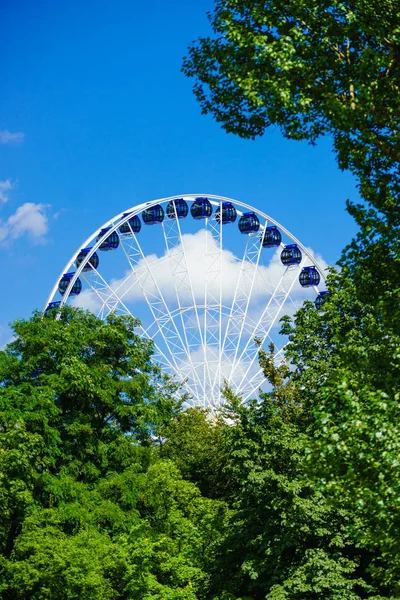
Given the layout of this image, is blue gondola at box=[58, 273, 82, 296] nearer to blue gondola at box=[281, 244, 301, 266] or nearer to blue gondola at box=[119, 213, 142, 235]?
blue gondola at box=[119, 213, 142, 235]

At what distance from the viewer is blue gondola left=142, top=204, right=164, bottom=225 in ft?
166

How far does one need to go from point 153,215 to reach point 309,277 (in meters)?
11.1

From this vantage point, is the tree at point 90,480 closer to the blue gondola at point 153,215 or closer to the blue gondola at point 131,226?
the blue gondola at point 131,226

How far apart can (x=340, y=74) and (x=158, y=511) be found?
2053 cm

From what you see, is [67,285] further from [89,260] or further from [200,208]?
[200,208]

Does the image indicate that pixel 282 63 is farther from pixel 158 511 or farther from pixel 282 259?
pixel 282 259

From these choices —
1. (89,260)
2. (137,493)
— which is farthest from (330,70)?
(89,260)

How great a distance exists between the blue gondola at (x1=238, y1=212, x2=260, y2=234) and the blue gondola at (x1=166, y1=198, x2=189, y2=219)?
387 centimetres

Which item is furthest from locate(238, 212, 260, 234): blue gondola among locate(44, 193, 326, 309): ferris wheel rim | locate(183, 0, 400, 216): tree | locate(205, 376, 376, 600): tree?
locate(183, 0, 400, 216): tree

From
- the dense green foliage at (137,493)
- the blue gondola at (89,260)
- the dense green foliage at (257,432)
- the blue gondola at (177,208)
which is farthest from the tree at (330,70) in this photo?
the blue gondola at (177,208)

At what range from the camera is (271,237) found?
54.1 m

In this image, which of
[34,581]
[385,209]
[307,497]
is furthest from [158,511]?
[385,209]

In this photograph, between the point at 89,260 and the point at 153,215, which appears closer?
the point at 89,260

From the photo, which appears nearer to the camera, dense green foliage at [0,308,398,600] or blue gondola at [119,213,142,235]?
dense green foliage at [0,308,398,600]
